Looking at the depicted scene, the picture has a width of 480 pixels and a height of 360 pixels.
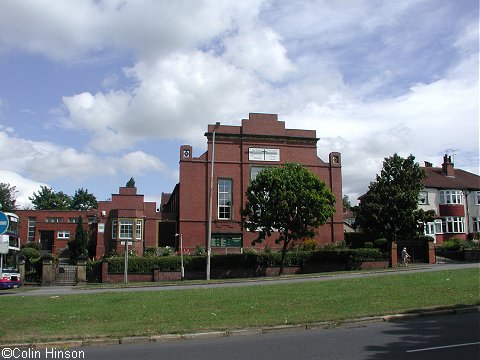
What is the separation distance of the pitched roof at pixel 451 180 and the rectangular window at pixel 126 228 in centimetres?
3466

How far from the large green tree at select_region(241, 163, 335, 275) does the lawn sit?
1573 centimetres

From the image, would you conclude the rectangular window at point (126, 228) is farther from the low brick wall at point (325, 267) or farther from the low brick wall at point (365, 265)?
the low brick wall at point (365, 265)

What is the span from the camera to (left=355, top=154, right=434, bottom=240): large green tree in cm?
3834

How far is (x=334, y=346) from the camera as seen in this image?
30.6ft

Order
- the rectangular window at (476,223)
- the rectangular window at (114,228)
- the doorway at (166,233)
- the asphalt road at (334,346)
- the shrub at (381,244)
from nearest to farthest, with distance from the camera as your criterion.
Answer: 1. the asphalt road at (334,346)
2. the shrub at (381,244)
3. the rectangular window at (114,228)
4. the doorway at (166,233)
5. the rectangular window at (476,223)

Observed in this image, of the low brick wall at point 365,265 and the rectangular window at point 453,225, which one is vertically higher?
the rectangular window at point 453,225

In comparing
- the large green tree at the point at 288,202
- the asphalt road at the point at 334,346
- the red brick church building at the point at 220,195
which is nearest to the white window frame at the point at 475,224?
the red brick church building at the point at 220,195

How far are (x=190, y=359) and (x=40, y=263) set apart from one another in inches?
1199

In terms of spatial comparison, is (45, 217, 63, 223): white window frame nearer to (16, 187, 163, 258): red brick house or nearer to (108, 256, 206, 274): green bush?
(16, 187, 163, 258): red brick house

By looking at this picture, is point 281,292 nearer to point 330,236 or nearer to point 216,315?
point 216,315

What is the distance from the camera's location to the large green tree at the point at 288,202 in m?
35.0

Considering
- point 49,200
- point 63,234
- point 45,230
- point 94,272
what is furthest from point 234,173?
point 49,200

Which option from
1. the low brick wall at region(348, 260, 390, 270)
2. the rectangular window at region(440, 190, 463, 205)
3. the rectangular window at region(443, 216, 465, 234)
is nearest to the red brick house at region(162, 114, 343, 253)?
the rectangular window at region(440, 190, 463, 205)

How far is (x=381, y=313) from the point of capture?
41.2ft
